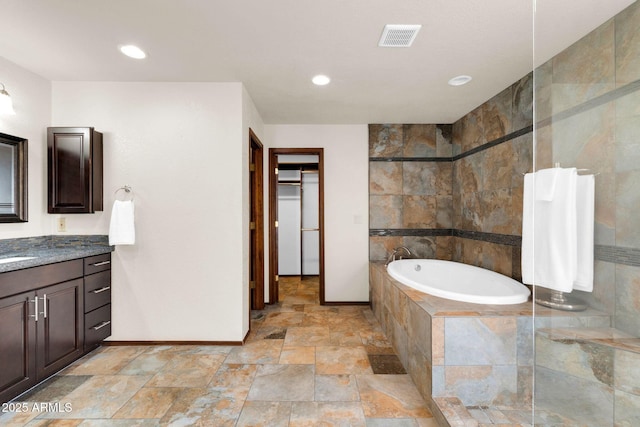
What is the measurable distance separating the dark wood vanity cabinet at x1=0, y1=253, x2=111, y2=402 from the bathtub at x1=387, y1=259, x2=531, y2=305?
2580 mm

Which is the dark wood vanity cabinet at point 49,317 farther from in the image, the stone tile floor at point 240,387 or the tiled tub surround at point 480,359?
the tiled tub surround at point 480,359

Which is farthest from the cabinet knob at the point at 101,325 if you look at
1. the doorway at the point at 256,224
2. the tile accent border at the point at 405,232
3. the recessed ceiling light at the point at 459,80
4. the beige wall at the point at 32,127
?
Answer: the recessed ceiling light at the point at 459,80

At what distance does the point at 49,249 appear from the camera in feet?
7.79

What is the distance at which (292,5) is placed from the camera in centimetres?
157

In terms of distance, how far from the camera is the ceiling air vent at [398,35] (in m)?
1.75

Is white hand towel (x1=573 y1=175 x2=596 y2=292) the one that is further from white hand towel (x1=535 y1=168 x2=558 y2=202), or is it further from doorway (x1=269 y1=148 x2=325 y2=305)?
doorway (x1=269 y1=148 x2=325 y2=305)

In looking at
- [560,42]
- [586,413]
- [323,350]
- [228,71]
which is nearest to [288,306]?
[323,350]

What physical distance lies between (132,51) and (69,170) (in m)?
1.18

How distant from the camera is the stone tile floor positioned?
1641 millimetres

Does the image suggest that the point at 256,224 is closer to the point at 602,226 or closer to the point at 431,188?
the point at 431,188

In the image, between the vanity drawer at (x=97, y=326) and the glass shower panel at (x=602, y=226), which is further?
the vanity drawer at (x=97, y=326)

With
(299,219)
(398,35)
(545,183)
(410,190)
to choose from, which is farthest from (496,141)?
(299,219)

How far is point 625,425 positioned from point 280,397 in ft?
5.33

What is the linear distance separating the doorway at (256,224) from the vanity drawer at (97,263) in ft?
4.44
